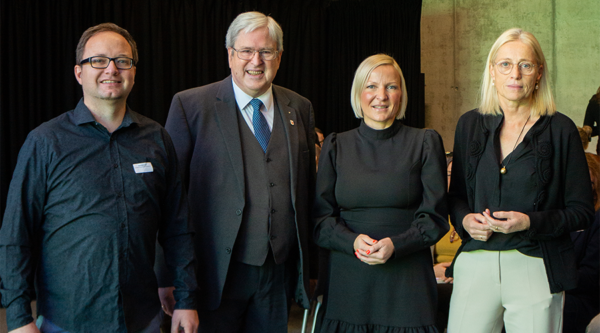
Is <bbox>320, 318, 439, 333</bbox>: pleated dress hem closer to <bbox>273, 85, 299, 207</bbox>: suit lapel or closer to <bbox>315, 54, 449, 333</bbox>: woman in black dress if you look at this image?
<bbox>315, 54, 449, 333</bbox>: woman in black dress

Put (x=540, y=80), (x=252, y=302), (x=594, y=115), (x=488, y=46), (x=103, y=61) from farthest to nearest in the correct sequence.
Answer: (x=488, y=46)
(x=594, y=115)
(x=252, y=302)
(x=540, y=80)
(x=103, y=61)

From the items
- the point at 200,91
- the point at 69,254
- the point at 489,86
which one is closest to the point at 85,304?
the point at 69,254

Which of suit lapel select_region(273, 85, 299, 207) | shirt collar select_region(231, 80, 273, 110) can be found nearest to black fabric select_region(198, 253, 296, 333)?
suit lapel select_region(273, 85, 299, 207)

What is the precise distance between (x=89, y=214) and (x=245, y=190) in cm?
69

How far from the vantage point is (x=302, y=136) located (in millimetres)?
2490

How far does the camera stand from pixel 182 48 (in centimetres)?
604

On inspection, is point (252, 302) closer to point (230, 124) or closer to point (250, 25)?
point (230, 124)

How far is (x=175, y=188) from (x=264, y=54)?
2.40ft

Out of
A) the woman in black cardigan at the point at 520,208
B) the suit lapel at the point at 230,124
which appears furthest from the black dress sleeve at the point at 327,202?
the woman in black cardigan at the point at 520,208

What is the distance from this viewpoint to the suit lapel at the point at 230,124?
2.26 m

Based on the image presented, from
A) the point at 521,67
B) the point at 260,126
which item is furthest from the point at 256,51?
the point at 521,67

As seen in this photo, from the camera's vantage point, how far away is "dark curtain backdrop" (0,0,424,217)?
207 inches

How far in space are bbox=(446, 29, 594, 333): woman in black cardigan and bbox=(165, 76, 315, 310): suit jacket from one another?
73cm

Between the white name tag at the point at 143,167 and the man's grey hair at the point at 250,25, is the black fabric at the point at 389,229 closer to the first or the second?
the man's grey hair at the point at 250,25
